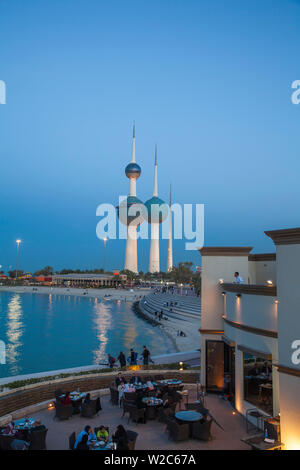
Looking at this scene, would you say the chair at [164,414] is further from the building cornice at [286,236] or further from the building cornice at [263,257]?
the building cornice at [263,257]

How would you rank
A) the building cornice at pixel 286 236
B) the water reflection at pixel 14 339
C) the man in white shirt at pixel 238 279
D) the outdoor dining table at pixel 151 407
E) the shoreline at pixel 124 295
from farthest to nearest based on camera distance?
the shoreline at pixel 124 295 → the water reflection at pixel 14 339 → the man in white shirt at pixel 238 279 → the outdoor dining table at pixel 151 407 → the building cornice at pixel 286 236

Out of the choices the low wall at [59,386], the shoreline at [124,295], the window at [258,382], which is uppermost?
the window at [258,382]

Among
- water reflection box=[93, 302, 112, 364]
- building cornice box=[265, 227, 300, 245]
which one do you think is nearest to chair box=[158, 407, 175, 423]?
building cornice box=[265, 227, 300, 245]

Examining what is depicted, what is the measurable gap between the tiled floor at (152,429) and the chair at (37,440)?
1.58ft

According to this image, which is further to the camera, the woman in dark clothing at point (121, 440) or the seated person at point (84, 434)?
the seated person at point (84, 434)

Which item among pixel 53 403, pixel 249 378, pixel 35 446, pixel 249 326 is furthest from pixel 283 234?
pixel 53 403

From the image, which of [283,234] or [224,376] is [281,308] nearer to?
[283,234]

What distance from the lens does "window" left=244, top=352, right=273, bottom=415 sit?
1030cm

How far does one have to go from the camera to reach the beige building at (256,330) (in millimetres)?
8414

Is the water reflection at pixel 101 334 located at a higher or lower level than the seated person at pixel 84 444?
lower

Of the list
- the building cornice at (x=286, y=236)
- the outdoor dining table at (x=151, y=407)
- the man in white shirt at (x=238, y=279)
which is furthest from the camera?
the man in white shirt at (x=238, y=279)

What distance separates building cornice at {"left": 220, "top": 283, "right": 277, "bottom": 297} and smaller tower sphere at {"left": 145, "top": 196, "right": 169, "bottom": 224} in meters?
176

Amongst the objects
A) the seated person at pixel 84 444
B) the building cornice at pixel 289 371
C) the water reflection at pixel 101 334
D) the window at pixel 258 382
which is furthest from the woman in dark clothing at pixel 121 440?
the water reflection at pixel 101 334

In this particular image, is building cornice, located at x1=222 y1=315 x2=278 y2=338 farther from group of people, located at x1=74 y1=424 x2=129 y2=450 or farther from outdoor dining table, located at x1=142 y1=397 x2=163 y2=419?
group of people, located at x1=74 y1=424 x2=129 y2=450
